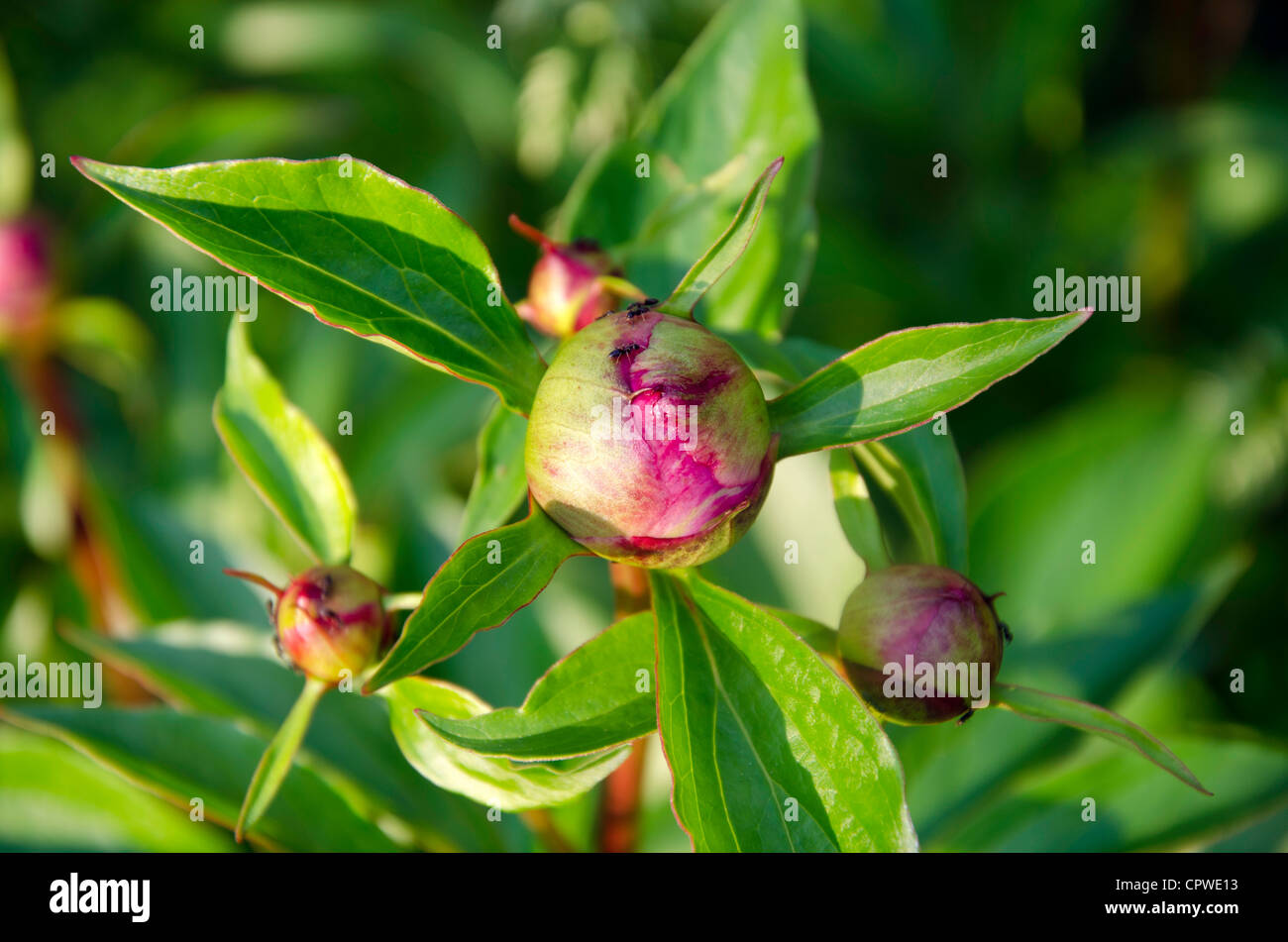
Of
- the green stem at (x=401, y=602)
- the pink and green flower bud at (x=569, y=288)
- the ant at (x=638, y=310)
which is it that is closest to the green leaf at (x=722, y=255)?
the ant at (x=638, y=310)

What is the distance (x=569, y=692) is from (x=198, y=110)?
3.64 ft

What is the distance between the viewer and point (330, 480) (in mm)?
714

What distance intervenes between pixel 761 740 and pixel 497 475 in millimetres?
236

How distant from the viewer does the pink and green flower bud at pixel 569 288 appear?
2.28 ft

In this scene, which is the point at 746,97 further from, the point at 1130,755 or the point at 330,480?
the point at 1130,755

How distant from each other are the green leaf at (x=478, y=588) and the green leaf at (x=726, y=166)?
0.34 m

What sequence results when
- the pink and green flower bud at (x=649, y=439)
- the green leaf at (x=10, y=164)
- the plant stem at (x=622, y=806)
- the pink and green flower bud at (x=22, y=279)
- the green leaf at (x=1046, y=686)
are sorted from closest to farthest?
1. the pink and green flower bud at (x=649, y=439)
2. the plant stem at (x=622, y=806)
3. the green leaf at (x=1046, y=686)
4. the pink and green flower bud at (x=22, y=279)
5. the green leaf at (x=10, y=164)

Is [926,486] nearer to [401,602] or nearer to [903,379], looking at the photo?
[903,379]

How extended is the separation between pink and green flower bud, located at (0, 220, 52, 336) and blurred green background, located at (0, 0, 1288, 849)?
2cm

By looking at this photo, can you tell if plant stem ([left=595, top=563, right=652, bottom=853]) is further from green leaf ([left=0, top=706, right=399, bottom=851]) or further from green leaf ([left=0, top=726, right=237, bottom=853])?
green leaf ([left=0, top=726, right=237, bottom=853])

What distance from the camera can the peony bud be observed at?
2.08ft

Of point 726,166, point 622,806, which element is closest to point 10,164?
point 726,166

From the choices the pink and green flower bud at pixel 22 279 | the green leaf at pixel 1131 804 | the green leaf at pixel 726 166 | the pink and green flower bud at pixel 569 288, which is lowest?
the green leaf at pixel 1131 804

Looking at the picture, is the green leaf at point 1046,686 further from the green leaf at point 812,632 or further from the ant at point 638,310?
the ant at point 638,310
